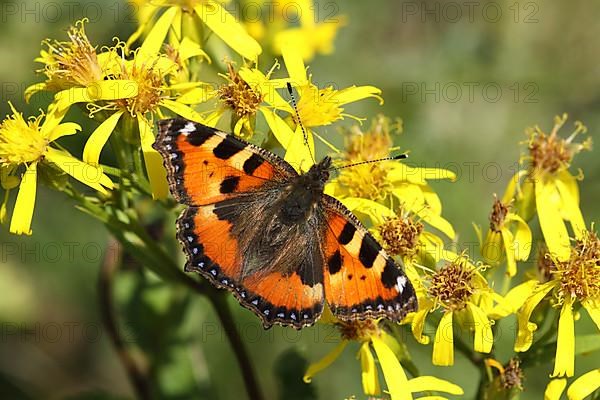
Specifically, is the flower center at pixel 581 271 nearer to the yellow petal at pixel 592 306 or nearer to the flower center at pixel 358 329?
the yellow petal at pixel 592 306

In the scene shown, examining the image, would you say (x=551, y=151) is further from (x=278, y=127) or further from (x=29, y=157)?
(x=29, y=157)

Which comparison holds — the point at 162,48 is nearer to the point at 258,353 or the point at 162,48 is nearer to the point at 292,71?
the point at 292,71

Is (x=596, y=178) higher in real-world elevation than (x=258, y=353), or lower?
higher

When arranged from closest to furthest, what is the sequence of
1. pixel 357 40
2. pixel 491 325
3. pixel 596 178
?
pixel 491 325 → pixel 596 178 → pixel 357 40

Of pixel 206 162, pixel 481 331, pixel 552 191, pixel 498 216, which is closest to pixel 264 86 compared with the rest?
pixel 206 162

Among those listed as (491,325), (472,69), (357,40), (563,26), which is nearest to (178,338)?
(491,325)

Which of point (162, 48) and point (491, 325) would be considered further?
point (162, 48)

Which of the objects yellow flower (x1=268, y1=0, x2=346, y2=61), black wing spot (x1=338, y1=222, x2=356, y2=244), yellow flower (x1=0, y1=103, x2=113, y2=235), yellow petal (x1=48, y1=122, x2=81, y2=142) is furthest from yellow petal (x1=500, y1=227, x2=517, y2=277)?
yellow flower (x1=268, y1=0, x2=346, y2=61)

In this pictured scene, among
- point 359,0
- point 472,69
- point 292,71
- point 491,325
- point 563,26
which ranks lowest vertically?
point 491,325
